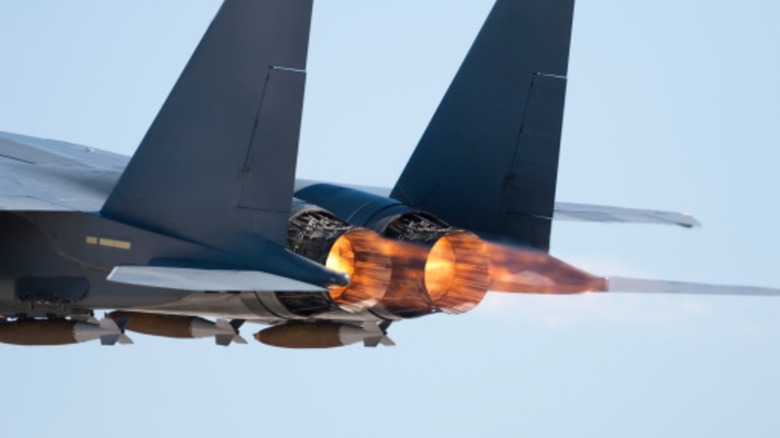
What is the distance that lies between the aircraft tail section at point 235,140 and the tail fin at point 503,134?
3053mm

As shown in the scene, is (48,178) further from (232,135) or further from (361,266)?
(361,266)

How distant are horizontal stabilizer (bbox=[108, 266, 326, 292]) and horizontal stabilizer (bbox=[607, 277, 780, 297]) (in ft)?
11.7

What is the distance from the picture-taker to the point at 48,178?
2742 centimetres

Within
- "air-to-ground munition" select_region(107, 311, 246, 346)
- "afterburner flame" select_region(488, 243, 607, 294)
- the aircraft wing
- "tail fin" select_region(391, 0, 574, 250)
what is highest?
"tail fin" select_region(391, 0, 574, 250)

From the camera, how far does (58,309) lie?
26922 millimetres

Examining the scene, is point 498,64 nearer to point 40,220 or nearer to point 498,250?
point 498,250

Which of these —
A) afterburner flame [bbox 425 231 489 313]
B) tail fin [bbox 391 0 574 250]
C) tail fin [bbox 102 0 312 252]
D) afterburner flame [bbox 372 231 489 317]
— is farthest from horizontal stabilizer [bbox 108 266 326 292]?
tail fin [bbox 391 0 574 250]

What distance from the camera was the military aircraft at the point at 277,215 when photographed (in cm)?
2492

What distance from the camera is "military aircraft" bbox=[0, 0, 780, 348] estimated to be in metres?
24.9

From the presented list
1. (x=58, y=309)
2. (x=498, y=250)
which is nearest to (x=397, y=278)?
(x=498, y=250)

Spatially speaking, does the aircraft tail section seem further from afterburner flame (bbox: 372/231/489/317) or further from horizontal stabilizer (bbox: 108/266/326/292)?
afterburner flame (bbox: 372/231/489/317)

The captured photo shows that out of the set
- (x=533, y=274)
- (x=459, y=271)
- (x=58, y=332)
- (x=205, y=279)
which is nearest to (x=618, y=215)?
(x=533, y=274)

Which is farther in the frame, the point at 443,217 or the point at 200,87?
the point at 443,217

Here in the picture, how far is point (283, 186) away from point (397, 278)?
179 cm
